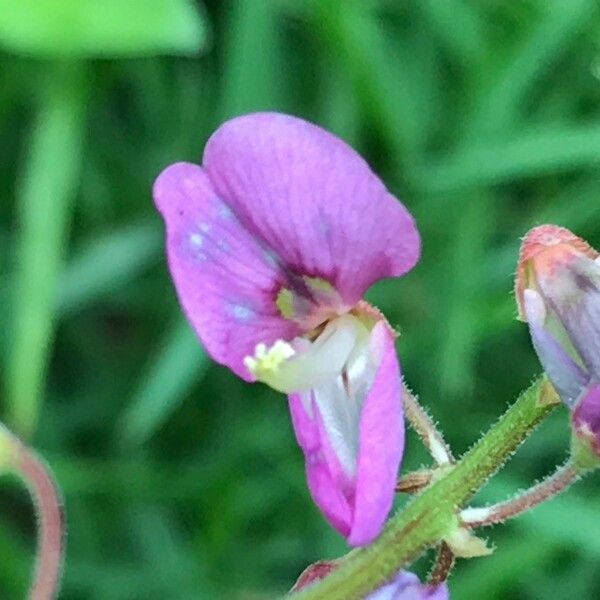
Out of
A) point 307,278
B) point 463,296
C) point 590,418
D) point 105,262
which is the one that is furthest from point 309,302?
point 105,262

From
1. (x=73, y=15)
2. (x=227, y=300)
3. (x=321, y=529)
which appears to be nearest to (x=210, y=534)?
(x=321, y=529)

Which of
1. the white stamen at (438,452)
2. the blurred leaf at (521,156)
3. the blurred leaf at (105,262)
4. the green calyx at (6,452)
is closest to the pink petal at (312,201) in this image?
the white stamen at (438,452)

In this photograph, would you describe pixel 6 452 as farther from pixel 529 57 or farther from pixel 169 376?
pixel 529 57

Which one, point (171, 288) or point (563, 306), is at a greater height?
point (563, 306)

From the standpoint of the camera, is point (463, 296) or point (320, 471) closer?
point (320, 471)

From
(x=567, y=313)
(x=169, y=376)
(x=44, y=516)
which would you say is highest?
(x=567, y=313)

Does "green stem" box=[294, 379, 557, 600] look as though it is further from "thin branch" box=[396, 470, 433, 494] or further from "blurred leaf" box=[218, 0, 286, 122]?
"blurred leaf" box=[218, 0, 286, 122]

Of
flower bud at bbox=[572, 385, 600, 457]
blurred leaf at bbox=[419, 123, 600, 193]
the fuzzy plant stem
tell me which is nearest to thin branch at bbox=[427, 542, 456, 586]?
flower bud at bbox=[572, 385, 600, 457]
